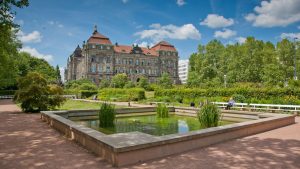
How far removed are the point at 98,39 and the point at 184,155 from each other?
3004 inches

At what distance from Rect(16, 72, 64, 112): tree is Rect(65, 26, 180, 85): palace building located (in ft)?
198

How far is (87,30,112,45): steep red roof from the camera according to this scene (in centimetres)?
7759

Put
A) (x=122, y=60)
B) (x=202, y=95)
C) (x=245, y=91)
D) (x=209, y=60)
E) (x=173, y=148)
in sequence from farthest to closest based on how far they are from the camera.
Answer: (x=122, y=60)
(x=209, y=60)
(x=202, y=95)
(x=245, y=91)
(x=173, y=148)

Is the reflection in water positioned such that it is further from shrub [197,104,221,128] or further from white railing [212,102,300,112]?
white railing [212,102,300,112]

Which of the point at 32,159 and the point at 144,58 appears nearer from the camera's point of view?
the point at 32,159

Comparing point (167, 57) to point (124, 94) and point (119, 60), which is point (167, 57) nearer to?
point (119, 60)

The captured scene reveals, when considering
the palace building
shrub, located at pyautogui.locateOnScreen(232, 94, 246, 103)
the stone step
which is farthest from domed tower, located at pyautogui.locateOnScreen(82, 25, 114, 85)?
the stone step

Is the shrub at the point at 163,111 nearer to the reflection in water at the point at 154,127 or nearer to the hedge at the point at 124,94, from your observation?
the reflection in water at the point at 154,127

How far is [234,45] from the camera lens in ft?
204

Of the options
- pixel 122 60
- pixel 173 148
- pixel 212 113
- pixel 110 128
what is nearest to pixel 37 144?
pixel 110 128

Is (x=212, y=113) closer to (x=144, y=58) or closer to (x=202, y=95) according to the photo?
(x=202, y=95)

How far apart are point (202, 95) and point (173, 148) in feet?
73.1

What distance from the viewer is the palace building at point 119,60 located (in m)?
78.6

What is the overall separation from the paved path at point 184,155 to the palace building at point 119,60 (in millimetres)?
71509
